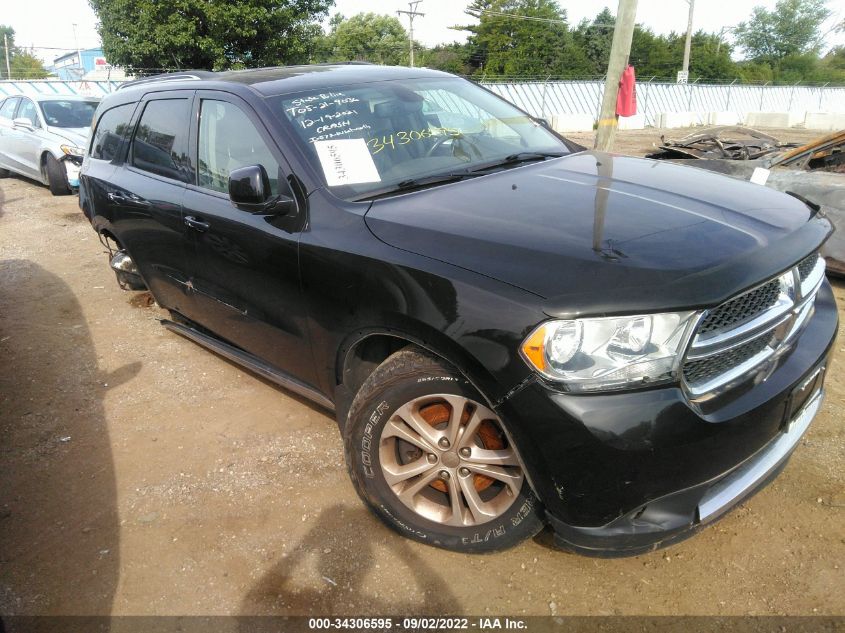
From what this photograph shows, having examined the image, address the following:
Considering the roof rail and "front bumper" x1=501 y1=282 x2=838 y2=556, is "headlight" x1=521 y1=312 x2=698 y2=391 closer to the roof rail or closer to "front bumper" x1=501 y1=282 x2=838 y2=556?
"front bumper" x1=501 y1=282 x2=838 y2=556

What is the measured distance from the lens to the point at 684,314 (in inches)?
73.7

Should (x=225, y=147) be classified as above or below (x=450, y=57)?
below

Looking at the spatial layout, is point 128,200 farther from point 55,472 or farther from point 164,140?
point 55,472

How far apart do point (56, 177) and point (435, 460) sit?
10.3 m

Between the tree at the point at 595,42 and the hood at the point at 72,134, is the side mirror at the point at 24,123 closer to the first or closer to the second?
the hood at the point at 72,134

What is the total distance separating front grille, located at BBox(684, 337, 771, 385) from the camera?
1944 millimetres

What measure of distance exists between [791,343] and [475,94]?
2.34m

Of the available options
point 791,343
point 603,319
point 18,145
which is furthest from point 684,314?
point 18,145

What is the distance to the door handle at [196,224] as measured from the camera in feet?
10.6

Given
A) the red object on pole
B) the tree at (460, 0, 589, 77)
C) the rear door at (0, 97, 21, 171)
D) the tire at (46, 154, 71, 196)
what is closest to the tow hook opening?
the tire at (46, 154, 71, 196)

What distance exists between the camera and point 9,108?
1145cm

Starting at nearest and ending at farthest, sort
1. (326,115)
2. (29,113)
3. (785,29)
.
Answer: (326,115) → (29,113) → (785,29)

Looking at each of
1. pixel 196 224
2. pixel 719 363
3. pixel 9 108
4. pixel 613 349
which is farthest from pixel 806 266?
pixel 9 108

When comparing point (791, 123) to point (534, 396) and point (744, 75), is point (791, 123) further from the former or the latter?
point (534, 396)
